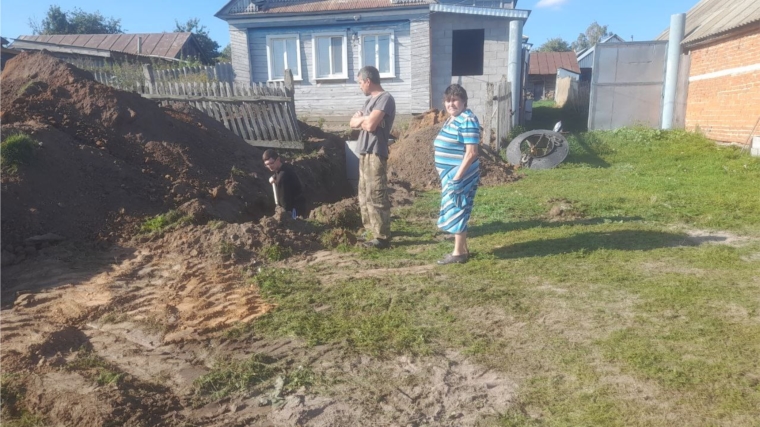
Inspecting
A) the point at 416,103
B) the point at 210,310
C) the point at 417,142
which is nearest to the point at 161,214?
the point at 210,310

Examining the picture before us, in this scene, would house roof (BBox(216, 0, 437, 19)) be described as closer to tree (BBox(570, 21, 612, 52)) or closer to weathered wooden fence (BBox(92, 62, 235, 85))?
weathered wooden fence (BBox(92, 62, 235, 85))

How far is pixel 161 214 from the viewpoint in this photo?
586 centimetres

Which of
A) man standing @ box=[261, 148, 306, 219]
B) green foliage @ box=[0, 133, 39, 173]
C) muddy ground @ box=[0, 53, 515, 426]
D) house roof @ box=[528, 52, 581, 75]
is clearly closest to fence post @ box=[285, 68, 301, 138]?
muddy ground @ box=[0, 53, 515, 426]

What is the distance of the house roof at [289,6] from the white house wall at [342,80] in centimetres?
54

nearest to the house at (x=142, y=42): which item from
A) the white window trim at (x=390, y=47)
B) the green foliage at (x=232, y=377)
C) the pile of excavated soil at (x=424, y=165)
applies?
the white window trim at (x=390, y=47)

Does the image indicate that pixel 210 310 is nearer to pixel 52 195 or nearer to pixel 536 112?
pixel 52 195

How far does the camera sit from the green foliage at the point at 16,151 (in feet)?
17.9

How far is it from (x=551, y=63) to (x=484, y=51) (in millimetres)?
27901

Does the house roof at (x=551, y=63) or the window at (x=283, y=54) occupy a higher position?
the house roof at (x=551, y=63)

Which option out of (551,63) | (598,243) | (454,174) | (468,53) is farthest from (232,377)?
(551,63)

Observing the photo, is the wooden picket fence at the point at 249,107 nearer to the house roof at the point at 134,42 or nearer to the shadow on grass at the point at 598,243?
the shadow on grass at the point at 598,243

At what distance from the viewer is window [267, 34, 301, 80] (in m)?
16.2

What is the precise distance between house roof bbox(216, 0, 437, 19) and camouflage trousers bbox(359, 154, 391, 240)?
38.0 feet

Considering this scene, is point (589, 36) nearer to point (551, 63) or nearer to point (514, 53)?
point (551, 63)
